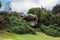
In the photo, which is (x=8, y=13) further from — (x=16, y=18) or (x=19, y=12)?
(x=19, y=12)

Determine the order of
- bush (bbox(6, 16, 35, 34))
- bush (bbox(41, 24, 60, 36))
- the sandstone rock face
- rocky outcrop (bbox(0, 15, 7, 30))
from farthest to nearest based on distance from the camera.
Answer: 1. the sandstone rock face
2. bush (bbox(41, 24, 60, 36))
3. rocky outcrop (bbox(0, 15, 7, 30))
4. bush (bbox(6, 16, 35, 34))

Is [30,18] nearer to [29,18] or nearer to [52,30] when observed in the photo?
[29,18]

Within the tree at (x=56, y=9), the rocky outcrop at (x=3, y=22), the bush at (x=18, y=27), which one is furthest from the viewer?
the tree at (x=56, y=9)

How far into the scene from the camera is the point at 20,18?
1071 inches

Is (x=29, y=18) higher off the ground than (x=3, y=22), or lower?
lower

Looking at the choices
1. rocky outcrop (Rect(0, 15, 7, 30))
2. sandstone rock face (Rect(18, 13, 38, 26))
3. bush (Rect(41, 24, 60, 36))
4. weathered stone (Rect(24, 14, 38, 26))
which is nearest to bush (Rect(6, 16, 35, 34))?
rocky outcrop (Rect(0, 15, 7, 30))

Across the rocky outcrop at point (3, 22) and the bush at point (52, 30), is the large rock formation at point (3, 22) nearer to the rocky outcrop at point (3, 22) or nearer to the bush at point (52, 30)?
the rocky outcrop at point (3, 22)

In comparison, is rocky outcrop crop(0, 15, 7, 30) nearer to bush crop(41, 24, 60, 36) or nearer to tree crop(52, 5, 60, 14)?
bush crop(41, 24, 60, 36)

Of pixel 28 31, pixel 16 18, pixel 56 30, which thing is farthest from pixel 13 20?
pixel 56 30

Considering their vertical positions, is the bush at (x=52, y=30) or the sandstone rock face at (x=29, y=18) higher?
the sandstone rock face at (x=29, y=18)

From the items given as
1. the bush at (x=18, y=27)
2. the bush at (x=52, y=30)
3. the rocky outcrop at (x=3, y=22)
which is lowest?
the bush at (x=52, y=30)

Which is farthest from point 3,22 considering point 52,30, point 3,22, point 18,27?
point 52,30

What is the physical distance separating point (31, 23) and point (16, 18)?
3.15m

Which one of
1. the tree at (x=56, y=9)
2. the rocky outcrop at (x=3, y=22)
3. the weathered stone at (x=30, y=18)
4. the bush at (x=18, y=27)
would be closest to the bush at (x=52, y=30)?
the weathered stone at (x=30, y=18)
